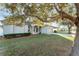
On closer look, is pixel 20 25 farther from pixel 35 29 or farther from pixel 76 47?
pixel 76 47

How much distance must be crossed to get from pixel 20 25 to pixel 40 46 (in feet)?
0.82

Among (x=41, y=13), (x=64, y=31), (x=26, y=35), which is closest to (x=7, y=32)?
(x=26, y=35)

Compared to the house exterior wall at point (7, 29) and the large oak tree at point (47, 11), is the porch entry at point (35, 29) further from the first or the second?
the house exterior wall at point (7, 29)

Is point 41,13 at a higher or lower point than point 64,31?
higher

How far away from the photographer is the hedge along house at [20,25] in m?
2.50

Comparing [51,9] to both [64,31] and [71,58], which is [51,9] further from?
[71,58]

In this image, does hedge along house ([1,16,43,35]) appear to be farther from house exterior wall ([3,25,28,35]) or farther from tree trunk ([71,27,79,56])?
tree trunk ([71,27,79,56])

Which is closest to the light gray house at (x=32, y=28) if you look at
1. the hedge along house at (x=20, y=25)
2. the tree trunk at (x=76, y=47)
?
the hedge along house at (x=20, y=25)

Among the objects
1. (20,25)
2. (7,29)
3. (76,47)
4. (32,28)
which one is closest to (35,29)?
(32,28)

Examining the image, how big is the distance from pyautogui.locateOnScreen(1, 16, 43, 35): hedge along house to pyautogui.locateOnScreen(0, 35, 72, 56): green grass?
0.20 ft

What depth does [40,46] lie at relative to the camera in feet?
8.25

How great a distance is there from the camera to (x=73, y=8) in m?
2.49

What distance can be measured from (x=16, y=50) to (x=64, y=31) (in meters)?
0.44

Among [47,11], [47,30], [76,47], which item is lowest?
[76,47]
